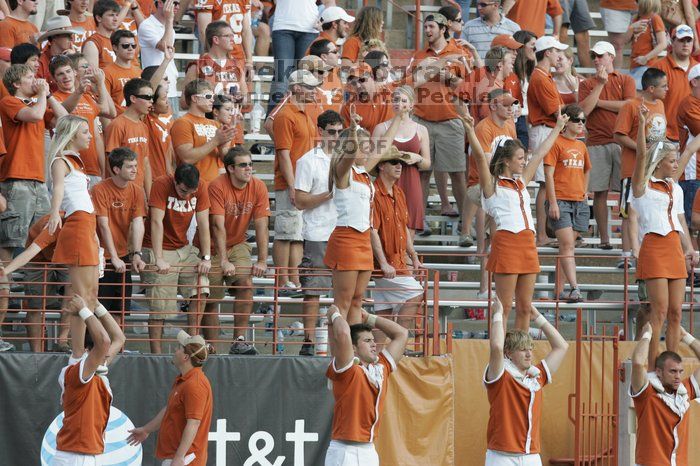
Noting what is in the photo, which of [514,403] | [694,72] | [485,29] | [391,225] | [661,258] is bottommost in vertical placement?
[514,403]

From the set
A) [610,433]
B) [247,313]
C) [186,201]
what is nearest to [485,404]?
[610,433]

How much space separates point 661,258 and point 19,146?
224 inches

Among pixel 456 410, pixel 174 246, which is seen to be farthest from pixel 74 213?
pixel 456 410

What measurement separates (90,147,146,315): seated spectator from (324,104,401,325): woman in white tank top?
1.87 metres

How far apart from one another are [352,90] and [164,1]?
2548mm

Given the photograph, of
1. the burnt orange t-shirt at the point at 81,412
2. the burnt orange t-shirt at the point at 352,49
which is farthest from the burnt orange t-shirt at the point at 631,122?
the burnt orange t-shirt at the point at 81,412

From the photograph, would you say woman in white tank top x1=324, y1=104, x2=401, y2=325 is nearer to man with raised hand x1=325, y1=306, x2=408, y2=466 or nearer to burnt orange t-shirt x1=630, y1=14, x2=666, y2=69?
man with raised hand x1=325, y1=306, x2=408, y2=466

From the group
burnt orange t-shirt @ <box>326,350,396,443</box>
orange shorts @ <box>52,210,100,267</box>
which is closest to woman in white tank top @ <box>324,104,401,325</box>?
burnt orange t-shirt @ <box>326,350,396,443</box>

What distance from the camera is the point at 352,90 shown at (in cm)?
1450

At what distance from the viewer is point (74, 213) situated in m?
11.2

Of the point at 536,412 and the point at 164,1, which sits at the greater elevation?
the point at 164,1

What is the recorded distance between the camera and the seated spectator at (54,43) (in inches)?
543

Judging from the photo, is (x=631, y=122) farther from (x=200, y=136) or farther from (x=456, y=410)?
(x=200, y=136)

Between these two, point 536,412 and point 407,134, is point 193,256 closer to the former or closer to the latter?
point 407,134
